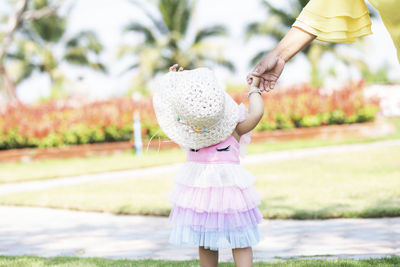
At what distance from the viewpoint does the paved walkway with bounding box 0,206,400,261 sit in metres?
3.79

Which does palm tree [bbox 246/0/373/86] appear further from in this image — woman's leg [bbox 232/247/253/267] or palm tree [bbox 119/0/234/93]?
woman's leg [bbox 232/247/253/267]

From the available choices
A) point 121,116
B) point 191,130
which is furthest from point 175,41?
point 191,130

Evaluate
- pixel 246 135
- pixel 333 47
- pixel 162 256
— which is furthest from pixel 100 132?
pixel 333 47

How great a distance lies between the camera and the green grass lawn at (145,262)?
3.21m

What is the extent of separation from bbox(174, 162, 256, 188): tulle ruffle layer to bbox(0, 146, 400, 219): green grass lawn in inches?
94.3

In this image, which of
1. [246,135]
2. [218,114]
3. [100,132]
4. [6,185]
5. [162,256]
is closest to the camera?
[218,114]

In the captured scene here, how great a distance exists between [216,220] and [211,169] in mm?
266

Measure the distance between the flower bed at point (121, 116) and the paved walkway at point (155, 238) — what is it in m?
7.56

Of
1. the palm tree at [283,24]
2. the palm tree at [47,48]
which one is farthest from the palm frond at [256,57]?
the palm tree at [47,48]

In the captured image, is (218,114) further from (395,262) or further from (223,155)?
(395,262)

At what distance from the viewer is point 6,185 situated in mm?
8688

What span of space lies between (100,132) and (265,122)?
14.3ft

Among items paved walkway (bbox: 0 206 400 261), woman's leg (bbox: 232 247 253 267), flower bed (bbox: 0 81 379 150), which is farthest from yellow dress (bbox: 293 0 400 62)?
flower bed (bbox: 0 81 379 150)

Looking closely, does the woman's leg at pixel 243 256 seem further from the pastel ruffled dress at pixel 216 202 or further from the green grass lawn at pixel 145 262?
the green grass lawn at pixel 145 262
